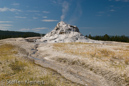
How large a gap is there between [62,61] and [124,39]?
87.6 m

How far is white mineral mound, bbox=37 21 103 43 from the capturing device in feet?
133

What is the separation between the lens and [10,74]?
1114cm

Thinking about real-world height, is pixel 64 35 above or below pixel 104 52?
above

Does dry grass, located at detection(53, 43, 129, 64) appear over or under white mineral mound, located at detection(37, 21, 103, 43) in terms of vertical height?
under

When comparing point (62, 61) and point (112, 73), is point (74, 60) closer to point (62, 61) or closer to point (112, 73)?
point (62, 61)

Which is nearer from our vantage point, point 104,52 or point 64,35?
point 104,52

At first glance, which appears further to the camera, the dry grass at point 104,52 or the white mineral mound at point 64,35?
the white mineral mound at point 64,35

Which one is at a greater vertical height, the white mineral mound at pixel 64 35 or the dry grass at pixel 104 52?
the white mineral mound at pixel 64 35

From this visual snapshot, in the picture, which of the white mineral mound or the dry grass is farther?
the white mineral mound

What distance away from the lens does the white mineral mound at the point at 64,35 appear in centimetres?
4050

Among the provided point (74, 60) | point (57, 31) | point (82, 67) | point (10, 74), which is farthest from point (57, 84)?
point (57, 31)

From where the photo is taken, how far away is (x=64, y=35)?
1719 inches

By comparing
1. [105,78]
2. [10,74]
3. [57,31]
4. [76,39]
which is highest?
[57,31]

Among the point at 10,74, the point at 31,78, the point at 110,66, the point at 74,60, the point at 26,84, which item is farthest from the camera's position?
the point at 74,60
